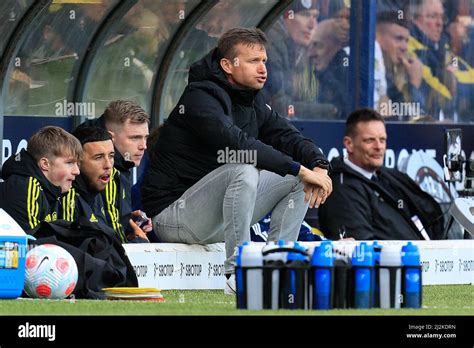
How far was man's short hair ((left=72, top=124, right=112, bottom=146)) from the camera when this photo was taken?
9672 millimetres

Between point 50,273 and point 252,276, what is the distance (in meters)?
1.39

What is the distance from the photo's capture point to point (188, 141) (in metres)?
9.67

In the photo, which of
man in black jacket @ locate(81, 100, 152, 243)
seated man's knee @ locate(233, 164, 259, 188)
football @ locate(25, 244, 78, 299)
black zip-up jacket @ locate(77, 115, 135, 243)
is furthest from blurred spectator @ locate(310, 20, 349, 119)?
football @ locate(25, 244, 78, 299)

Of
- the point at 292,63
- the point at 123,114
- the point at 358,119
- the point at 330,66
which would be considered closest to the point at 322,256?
the point at 123,114

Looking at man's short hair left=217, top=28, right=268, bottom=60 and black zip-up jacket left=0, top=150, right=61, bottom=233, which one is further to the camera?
man's short hair left=217, top=28, right=268, bottom=60

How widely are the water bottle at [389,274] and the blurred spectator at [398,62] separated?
7.80m

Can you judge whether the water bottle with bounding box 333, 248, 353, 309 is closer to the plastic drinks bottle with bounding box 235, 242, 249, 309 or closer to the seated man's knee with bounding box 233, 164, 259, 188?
the plastic drinks bottle with bounding box 235, 242, 249, 309

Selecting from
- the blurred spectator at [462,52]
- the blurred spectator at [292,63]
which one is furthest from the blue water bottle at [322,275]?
the blurred spectator at [462,52]

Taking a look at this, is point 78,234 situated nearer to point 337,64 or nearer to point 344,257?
point 344,257

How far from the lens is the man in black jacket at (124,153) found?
9953 mm

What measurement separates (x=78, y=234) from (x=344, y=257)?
188 centimetres

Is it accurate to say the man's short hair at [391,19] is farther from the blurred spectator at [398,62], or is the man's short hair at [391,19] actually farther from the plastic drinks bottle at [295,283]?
the plastic drinks bottle at [295,283]

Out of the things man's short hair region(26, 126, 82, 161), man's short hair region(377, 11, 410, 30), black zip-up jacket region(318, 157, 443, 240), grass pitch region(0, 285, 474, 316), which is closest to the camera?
grass pitch region(0, 285, 474, 316)

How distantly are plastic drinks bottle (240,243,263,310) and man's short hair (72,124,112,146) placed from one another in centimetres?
281
